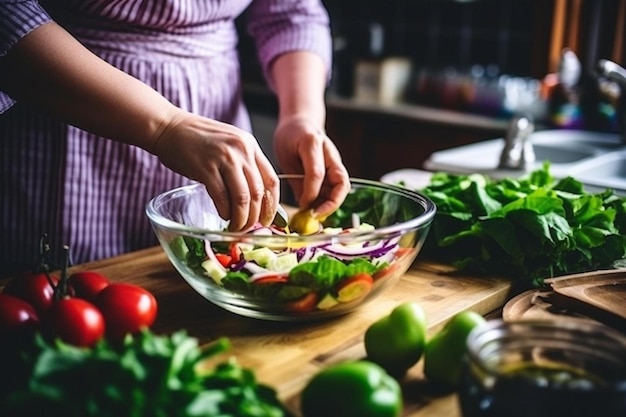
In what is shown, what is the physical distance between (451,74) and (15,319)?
3.02m

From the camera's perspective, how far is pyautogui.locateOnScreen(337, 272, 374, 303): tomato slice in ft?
3.33

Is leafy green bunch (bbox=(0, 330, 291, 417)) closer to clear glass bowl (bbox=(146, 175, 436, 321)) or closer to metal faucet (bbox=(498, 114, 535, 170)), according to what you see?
clear glass bowl (bbox=(146, 175, 436, 321))

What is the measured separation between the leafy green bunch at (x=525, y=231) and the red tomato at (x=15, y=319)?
667 mm

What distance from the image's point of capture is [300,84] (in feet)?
5.15

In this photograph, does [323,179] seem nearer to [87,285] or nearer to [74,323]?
[87,285]

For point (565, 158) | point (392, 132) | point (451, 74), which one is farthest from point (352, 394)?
point (451, 74)

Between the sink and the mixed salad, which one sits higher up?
the mixed salad

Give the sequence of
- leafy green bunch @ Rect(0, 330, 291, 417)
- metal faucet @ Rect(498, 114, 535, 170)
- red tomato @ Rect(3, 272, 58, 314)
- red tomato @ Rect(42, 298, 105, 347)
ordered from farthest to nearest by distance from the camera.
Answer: metal faucet @ Rect(498, 114, 535, 170)
red tomato @ Rect(3, 272, 58, 314)
red tomato @ Rect(42, 298, 105, 347)
leafy green bunch @ Rect(0, 330, 291, 417)

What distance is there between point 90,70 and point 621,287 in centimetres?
81

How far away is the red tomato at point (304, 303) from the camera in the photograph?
1.01 metres

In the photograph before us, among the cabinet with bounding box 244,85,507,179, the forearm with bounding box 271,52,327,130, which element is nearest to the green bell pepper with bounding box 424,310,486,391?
the forearm with bounding box 271,52,327,130

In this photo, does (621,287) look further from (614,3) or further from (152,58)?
(614,3)

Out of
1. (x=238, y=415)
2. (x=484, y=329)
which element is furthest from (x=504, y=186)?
(x=238, y=415)

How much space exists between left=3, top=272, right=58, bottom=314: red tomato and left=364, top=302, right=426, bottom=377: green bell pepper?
387 millimetres
